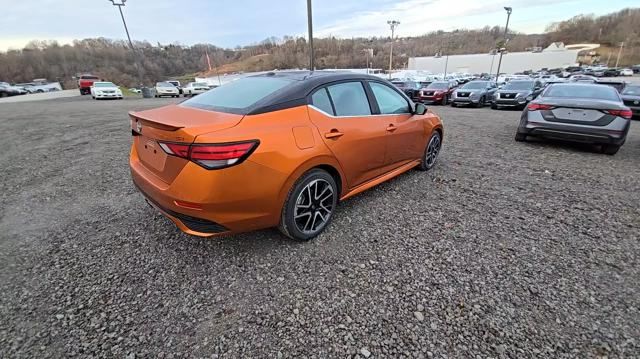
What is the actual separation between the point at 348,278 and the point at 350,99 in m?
1.80

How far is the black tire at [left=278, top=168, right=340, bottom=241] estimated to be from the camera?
2550 mm

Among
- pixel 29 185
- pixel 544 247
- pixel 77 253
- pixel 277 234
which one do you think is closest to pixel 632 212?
pixel 544 247

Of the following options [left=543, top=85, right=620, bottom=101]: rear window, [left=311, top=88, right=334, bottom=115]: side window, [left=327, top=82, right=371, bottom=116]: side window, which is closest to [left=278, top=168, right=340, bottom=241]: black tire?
[left=311, top=88, right=334, bottom=115]: side window

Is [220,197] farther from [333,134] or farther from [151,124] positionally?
[333,134]

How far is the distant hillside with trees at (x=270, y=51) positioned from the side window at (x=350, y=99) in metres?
72.3

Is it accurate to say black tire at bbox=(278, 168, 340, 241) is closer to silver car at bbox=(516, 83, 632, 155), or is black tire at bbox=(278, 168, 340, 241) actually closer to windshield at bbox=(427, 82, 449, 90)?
silver car at bbox=(516, 83, 632, 155)

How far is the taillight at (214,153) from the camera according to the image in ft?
6.66

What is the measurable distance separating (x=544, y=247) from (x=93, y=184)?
219 inches

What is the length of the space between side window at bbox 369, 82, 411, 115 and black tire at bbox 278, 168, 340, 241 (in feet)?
4.05

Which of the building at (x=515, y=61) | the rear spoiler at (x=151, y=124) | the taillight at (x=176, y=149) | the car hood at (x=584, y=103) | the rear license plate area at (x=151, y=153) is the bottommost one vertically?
the building at (x=515, y=61)

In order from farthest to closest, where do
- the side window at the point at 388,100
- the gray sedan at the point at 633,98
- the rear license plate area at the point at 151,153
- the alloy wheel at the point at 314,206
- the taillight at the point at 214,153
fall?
1. the gray sedan at the point at 633,98
2. the side window at the point at 388,100
3. the alloy wheel at the point at 314,206
4. the rear license plate area at the point at 151,153
5. the taillight at the point at 214,153

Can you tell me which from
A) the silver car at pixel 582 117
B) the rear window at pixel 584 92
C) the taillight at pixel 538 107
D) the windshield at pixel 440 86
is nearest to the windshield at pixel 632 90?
the windshield at pixel 440 86

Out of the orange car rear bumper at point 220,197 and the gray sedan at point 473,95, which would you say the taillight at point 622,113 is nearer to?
the orange car rear bumper at point 220,197

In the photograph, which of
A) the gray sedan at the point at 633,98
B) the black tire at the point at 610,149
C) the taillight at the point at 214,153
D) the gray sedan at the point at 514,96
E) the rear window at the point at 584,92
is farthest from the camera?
the gray sedan at the point at 514,96
